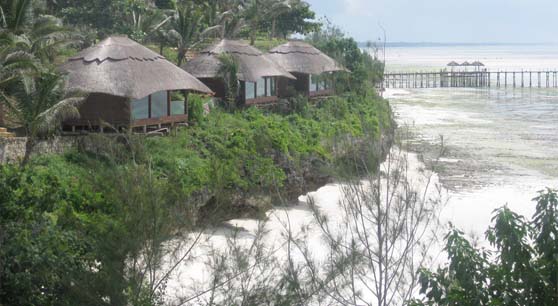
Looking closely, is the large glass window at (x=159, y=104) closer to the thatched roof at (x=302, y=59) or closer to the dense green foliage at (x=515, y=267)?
the thatched roof at (x=302, y=59)

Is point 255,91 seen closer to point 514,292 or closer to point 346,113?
point 346,113

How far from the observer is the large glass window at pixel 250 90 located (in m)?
29.5

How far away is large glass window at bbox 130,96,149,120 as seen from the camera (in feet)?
70.1

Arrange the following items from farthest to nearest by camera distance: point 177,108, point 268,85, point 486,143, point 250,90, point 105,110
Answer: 1. point 486,143
2. point 268,85
3. point 250,90
4. point 177,108
5. point 105,110

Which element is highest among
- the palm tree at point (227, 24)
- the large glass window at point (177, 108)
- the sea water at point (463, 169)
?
the palm tree at point (227, 24)

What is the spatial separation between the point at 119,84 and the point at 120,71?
555mm

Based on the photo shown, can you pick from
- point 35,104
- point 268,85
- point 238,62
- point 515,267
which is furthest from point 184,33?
point 515,267

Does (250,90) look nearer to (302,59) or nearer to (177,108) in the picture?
(302,59)

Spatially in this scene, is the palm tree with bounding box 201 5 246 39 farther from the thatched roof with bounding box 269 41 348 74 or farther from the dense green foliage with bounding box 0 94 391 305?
the dense green foliage with bounding box 0 94 391 305

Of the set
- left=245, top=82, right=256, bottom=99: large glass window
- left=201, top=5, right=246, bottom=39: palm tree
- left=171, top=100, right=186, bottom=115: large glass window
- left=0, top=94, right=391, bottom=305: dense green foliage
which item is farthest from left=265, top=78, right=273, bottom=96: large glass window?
left=0, top=94, right=391, bottom=305: dense green foliage

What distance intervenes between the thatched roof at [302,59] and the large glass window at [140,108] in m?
12.9

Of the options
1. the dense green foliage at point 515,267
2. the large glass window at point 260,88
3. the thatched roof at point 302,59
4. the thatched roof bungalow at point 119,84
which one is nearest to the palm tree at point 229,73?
the large glass window at point 260,88

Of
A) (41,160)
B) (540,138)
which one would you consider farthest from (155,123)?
(540,138)

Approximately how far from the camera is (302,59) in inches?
1361
